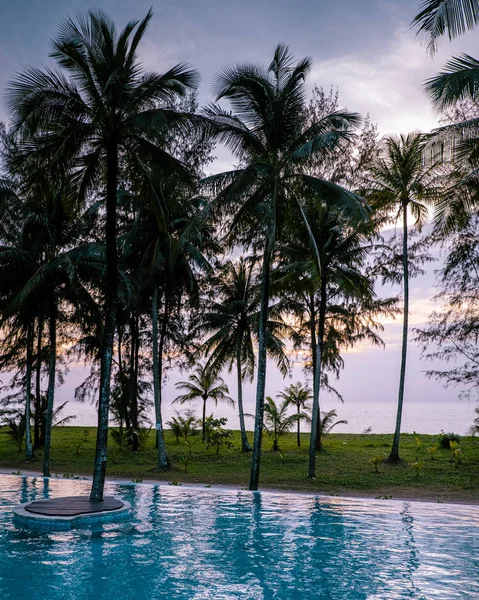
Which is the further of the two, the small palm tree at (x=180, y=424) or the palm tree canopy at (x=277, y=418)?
the small palm tree at (x=180, y=424)

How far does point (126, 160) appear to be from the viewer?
12156 millimetres

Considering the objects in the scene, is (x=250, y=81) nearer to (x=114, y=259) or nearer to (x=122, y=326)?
(x=114, y=259)

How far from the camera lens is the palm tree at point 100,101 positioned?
34.3 ft

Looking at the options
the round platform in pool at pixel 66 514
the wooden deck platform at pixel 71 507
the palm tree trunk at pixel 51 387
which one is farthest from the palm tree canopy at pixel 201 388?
the round platform in pool at pixel 66 514

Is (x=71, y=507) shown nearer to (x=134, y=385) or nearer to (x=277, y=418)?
(x=277, y=418)

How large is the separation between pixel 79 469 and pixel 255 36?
15406 mm

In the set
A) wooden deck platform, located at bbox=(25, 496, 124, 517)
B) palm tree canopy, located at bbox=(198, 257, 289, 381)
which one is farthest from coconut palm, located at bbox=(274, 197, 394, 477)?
wooden deck platform, located at bbox=(25, 496, 124, 517)

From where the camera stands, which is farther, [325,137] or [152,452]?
[152,452]

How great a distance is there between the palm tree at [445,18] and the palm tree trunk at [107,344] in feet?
18.7

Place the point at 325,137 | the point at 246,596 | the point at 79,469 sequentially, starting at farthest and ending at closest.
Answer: the point at 79,469 < the point at 325,137 < the point at 246,596

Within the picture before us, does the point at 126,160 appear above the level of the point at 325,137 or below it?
below

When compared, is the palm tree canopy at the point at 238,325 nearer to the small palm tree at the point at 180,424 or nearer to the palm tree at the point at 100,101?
the small palm tree at the point at 180,424

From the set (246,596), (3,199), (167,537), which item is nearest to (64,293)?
(3,199)

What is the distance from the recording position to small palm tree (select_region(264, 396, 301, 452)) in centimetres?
2505
